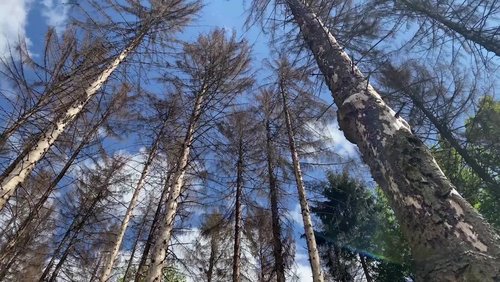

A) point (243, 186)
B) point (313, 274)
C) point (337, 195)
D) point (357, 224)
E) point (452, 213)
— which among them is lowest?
point (452, 213)

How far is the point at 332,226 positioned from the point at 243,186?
5118 millimetres

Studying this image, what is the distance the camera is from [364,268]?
42.8 ft

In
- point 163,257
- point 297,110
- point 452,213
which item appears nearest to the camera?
point 452,213

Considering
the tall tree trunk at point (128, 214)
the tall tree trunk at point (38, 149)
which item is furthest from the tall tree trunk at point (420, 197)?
the tall tree trunk at point (128, 214)

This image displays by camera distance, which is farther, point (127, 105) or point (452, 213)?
point (127, 105)

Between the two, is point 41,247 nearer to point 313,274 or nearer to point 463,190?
point 313,274

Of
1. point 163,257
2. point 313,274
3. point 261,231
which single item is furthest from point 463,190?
point 163,257

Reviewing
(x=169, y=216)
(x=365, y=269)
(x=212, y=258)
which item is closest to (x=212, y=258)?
(x=212, y=258)

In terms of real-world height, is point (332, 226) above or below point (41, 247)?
above

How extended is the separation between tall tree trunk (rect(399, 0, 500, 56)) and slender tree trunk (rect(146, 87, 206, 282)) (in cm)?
444

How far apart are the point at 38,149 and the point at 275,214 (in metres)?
5.87

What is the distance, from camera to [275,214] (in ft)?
30.1

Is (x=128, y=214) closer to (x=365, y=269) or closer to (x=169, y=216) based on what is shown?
(x=169, y=216)

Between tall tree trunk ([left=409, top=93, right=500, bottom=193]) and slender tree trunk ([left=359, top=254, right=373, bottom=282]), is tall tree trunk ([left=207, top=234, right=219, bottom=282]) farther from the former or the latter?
tall tree trunk ([left=409, top=93, right=500, bottom=193])
